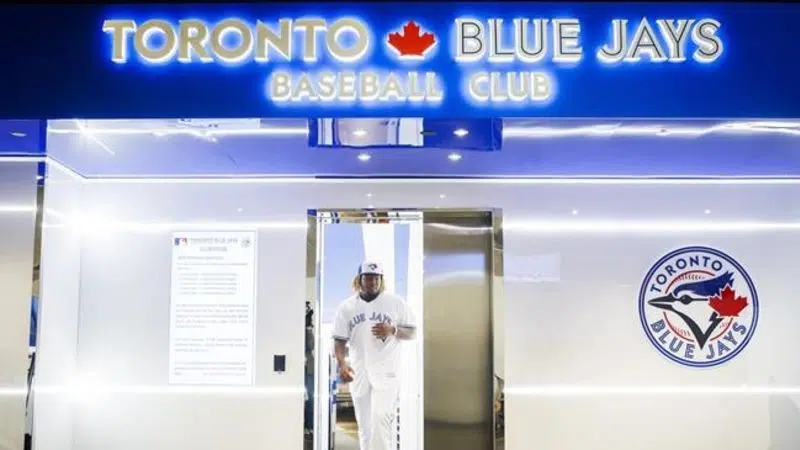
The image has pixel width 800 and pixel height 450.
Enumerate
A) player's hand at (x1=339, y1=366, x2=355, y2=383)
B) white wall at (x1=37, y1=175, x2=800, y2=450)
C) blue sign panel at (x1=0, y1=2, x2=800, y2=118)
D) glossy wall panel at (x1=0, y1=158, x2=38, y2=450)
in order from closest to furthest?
1. blue sign panel at (x1=0, y1=2, x2=800, y2=118)
2. glossy wall panel at (x1=0, y1=158, x2=38, y2=450)
3. white wall at (x1=37, y1=175, x2=800, y2=450)
4. player's hand at (x1=339, y1=366, x2=355, y2=383)

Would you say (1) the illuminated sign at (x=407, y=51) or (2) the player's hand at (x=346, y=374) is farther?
(2) the player's hand at (x=346, y=374)

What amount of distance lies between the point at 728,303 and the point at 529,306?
1.46 m

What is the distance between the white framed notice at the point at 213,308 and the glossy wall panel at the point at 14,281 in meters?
1.01

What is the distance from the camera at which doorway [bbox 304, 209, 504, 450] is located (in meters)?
5.52

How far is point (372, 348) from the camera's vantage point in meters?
5.63

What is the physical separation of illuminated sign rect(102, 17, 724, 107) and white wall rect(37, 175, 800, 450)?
1626mm

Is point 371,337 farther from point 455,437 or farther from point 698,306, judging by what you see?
point 698,306

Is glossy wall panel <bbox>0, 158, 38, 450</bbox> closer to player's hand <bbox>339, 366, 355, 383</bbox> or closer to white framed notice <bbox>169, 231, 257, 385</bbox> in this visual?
white framed notice <bbox>169, 231, 257, 385</bbox>

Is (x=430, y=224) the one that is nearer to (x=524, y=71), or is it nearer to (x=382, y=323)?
(x=382, y=323)

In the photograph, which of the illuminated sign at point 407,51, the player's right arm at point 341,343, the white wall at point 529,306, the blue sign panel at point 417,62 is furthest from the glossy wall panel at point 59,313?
the player's right arm at point 341,343

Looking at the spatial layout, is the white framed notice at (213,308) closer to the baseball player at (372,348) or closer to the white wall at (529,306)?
the white wall at (529,306)

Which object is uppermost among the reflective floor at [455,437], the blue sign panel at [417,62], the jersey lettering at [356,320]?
the blue sign panel at [417,62]

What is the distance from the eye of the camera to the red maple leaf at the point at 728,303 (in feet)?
18.1

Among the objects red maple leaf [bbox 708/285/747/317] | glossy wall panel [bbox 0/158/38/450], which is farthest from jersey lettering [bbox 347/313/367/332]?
red maple leaf [bbox 708/285/747/317]
